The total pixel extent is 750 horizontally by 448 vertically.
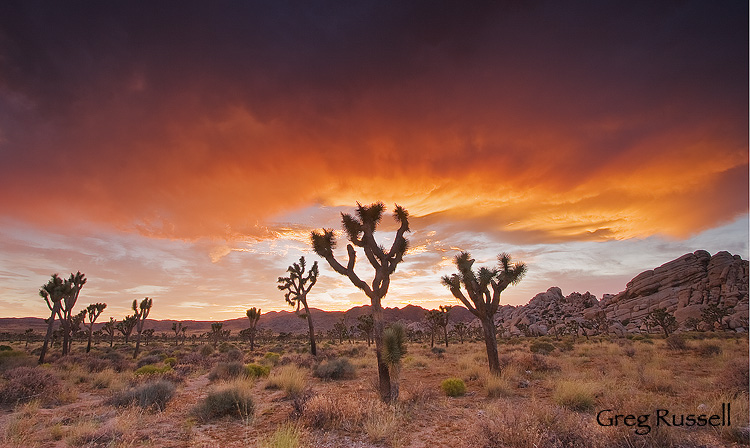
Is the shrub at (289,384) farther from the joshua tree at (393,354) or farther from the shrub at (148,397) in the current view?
the shrub at (148,397)

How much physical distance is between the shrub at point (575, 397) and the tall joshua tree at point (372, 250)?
17.4 ft

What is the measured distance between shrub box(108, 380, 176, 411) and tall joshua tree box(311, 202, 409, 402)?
699 cm

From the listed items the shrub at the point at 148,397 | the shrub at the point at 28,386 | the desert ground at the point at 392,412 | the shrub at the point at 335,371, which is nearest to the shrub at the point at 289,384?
the desert ground at the point at 392,412

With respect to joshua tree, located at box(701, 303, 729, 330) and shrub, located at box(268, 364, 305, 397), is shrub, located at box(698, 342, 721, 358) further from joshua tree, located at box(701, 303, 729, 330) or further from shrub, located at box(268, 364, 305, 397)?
joshua tree, located at box(701, 303, 729, 330)

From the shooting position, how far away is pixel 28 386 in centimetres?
1184

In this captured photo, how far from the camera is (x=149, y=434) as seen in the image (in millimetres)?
7723

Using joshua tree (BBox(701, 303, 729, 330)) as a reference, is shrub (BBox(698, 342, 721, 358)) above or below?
above

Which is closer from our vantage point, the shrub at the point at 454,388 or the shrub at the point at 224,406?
the shrub at the point at 224,406

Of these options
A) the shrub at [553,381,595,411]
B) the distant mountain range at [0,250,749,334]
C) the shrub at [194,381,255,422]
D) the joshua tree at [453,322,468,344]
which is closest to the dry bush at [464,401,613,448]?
the shrub at [553,381,595,411]

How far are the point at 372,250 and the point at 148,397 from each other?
348 inches

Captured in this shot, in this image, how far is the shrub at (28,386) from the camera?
36.2 ft

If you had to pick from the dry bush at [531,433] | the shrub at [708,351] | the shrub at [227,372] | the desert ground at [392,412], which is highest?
the dry bush at [531,433]

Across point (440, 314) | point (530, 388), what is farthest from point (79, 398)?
point (440, 314)

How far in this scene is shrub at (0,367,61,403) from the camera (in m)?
11.0
